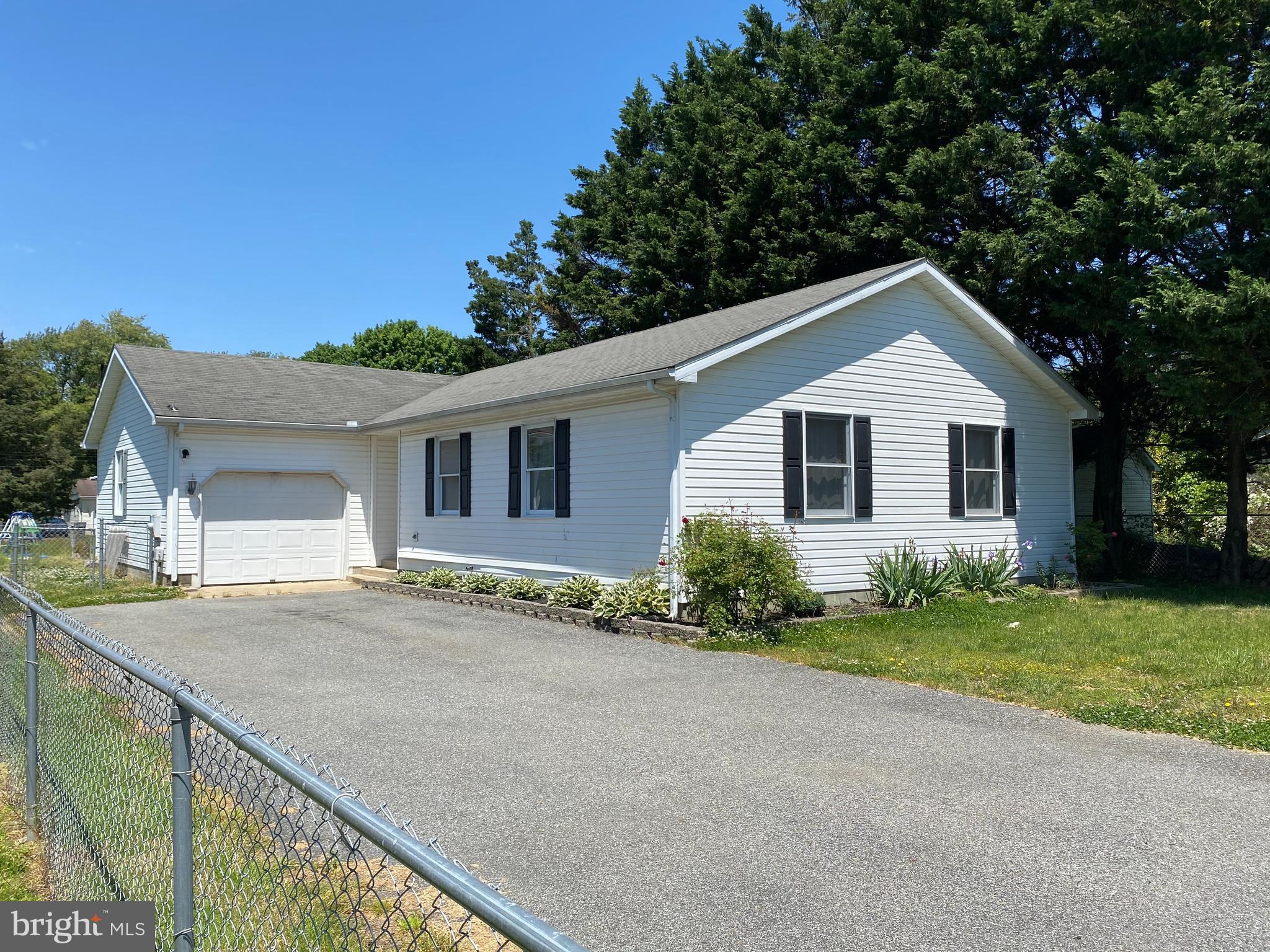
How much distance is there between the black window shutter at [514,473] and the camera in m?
14.6

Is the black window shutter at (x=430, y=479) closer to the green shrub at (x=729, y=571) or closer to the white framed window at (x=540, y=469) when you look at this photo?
the white framed window at (x=540, y=469)

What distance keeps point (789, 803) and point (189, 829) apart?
11.1 feet

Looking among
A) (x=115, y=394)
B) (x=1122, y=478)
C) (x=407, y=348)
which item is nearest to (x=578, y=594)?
(x=1122, y=478)

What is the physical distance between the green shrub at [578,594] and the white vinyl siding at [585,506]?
258 millimetres

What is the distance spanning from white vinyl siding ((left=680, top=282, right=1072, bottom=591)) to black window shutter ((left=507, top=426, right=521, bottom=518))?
4.00 metres

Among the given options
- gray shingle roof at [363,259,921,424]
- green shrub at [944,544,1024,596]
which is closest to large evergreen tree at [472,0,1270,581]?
gray shingle roof at [363,259,921,424]

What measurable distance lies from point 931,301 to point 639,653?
8300mm

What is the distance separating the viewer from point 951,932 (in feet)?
11.3

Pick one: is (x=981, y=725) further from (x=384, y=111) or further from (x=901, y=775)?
(x=384, y=111)

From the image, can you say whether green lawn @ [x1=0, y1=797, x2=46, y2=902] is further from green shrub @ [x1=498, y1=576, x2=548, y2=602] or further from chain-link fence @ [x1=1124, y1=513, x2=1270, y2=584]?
chain-link fence @ [x1=1124, y1=513, x2=1270, y2=584]

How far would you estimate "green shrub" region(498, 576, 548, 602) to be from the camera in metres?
13.9

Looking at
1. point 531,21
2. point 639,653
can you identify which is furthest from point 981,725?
point 531,21

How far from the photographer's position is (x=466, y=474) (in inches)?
628

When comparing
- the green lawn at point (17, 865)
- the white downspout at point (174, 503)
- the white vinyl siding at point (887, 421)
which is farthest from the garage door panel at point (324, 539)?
the green lawn at point (17, 865)
